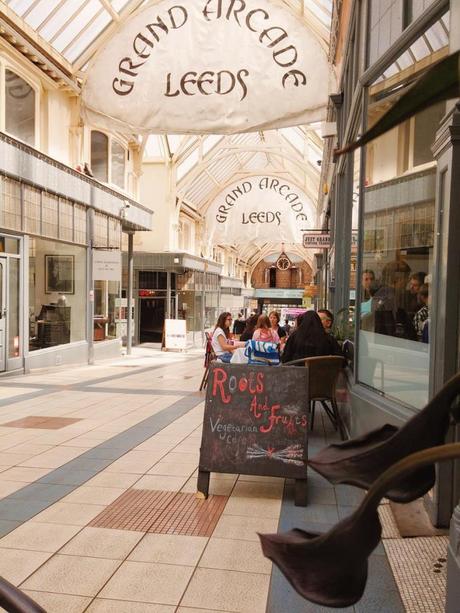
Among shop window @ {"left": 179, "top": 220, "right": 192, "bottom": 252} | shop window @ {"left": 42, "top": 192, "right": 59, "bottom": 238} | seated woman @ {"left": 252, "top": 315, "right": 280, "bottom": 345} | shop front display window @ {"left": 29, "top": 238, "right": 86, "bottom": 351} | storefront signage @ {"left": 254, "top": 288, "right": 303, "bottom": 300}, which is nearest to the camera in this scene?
seated woman @ {"left": 252, "top": 315, "right": 280, "bottom": 345}

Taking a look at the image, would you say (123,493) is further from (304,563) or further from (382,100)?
(304,563)

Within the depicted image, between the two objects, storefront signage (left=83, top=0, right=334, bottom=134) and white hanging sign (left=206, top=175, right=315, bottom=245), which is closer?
storefront signage (left=83, top=0, right=334, bottom=134)

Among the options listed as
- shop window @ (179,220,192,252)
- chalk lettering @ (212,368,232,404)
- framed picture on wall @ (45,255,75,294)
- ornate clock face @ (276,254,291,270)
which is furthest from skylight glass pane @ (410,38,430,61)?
ornate clock face @ (276,254,291,270)

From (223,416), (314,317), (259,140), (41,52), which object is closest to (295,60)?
(314,317)

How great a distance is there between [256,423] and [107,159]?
53.6ft

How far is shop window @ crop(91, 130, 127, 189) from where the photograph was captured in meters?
18.7

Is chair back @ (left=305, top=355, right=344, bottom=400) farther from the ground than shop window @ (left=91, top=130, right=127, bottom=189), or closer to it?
closer to it

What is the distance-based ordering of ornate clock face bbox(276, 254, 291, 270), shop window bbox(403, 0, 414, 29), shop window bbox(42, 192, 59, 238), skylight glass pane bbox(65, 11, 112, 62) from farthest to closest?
ornate clock face bbox(276, 254, 291, 270), skylight glass pane bbox(65, 11, 112, 62), shop window bbox(42, 192, 59, 238), shop window bbox(403, 0, 414, 29)

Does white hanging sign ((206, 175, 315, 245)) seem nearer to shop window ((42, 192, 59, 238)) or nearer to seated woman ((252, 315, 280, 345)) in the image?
shop window ((42, 192, 59, 238))

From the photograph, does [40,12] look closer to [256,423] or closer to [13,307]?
[13,307]

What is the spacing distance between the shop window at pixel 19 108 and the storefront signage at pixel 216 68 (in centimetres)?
814

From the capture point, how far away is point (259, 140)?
1193 inches

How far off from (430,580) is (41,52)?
14.0 m

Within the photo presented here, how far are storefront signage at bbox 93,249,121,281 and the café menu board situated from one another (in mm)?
11770
